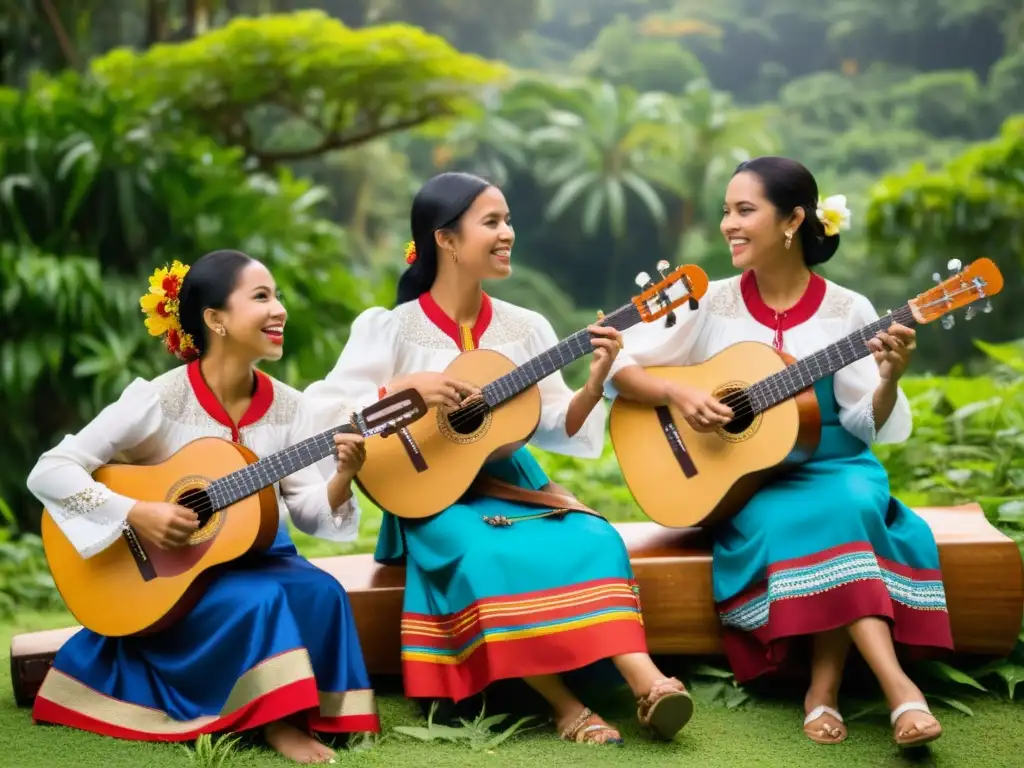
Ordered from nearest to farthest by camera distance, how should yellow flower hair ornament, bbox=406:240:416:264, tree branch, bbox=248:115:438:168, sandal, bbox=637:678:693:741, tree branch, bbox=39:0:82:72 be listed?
1. sandal, bbox=637:678:693:741
2. yellow flower hair ornament, bbox=406:240:416:264
3. tree branch, bbox=39:0:82:72
4. tree branch, bbox=248:115:438:168

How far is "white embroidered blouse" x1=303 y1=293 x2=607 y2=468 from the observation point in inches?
140

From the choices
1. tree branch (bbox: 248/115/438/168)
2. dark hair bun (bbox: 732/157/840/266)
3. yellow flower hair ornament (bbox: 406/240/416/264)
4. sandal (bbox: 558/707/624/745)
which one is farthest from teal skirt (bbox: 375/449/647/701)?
tree branch (bbox: 248/115/438/168)

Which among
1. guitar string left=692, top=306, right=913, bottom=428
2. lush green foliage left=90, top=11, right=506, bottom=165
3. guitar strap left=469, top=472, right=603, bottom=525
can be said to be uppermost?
lush green foliage left=90, top=11, right=506, bottom=165

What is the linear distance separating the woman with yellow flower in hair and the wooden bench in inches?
9.1

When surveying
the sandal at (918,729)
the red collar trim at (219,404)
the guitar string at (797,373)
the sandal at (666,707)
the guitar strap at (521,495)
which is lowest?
the sandal at (918,729)

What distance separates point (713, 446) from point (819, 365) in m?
0.37

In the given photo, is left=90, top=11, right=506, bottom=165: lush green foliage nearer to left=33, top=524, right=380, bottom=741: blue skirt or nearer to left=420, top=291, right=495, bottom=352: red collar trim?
left=420, top=291, right=495, bottom=352: red collar trim

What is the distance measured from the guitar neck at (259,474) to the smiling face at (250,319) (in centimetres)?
30

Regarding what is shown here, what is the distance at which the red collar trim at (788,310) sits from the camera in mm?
3609

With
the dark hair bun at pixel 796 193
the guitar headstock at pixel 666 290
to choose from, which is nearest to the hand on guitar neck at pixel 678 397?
the guitar headstock at pixel 666 290

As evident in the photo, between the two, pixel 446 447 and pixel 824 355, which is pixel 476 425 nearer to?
pixel 446 447

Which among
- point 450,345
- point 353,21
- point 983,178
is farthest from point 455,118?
point 450,345

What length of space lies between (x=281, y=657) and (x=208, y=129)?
7.20 m

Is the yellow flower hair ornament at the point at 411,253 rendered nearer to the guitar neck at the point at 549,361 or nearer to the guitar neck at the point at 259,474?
the guitar neck at the point at 549,361
